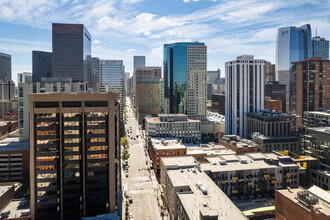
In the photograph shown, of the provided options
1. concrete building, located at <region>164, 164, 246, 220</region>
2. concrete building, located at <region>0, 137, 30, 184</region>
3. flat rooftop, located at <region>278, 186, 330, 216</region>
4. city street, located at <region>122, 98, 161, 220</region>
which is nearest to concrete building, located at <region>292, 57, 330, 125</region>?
city street, located at <region>122, 98, 161, 220</region>

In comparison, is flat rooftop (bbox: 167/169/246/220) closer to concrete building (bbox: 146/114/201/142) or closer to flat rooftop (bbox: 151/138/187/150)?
flat rooftop (bbox: 151/138/187/150)

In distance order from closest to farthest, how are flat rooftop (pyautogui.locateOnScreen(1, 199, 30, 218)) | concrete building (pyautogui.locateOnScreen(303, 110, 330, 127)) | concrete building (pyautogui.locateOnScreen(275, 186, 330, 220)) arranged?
concrete building (pyautogui.locateOnScreen(275, 186, 330, 220))
flat rooftop (pyautogui.locateOnScreen(1, 199, 30, 218))
concrete building (pyautogui.locateOnScreen(303, 110, 330, 127))

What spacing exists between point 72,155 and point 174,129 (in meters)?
98.4

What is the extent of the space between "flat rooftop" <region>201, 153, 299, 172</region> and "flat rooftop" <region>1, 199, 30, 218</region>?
5950 cm

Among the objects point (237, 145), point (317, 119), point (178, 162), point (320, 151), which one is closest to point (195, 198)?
point (178, 162)

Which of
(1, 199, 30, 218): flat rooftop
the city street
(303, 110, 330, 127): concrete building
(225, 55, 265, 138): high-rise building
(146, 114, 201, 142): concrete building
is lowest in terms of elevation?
the city street

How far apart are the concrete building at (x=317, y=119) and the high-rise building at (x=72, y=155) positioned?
125 meters

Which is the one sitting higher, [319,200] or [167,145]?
[167,145]

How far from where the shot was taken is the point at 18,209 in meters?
78.8

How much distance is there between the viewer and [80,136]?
230 ft

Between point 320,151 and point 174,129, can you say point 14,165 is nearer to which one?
point 174,129

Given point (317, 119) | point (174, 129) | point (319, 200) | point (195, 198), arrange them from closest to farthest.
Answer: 1. point (195, 198)
2. point (319, 200)
3. point (317, 119)
4. point (174, 129)

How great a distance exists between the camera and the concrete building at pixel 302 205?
64331mm

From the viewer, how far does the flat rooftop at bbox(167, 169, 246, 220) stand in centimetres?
5956
